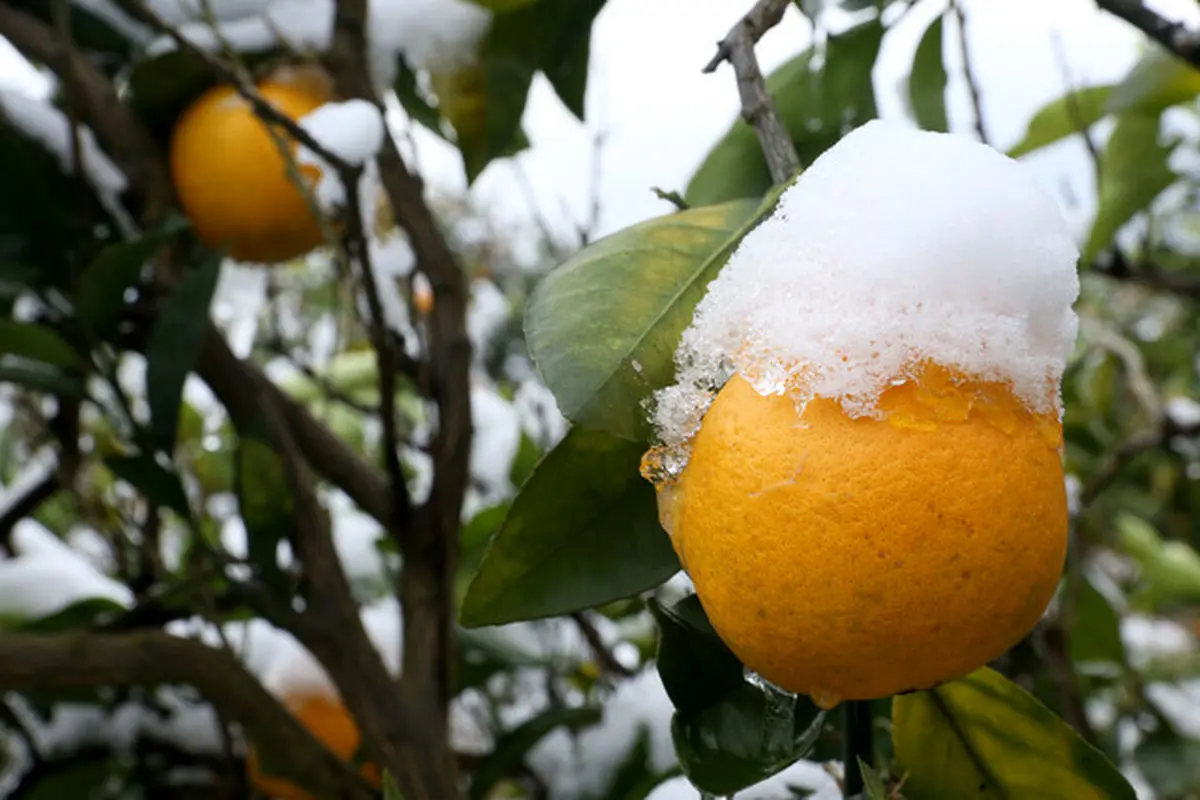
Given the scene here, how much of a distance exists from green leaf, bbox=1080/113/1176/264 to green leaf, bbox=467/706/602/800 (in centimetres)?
58

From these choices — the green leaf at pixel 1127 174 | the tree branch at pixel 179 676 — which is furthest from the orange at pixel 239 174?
the green leaf at pixel 1127 174

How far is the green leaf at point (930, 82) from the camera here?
661mm

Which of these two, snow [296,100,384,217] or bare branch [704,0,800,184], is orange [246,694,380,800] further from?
bare branch [704,0,800,184]

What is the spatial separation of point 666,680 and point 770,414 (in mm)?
129

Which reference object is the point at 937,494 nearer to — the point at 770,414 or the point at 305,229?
the point at 770,414

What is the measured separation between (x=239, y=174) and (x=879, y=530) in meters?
0.67

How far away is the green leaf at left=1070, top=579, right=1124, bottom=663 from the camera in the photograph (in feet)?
3.91

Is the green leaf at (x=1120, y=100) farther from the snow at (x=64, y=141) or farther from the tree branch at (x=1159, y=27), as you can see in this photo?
the snow at (x=64, y=141)

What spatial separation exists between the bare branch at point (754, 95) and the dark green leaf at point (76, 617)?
0.76 metres

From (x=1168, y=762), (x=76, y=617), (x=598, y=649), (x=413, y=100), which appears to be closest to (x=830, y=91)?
(x=413, y=100)

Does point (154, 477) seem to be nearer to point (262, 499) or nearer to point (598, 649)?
point (262, 499)

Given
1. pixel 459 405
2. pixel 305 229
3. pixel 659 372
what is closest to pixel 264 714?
pixel 459 405

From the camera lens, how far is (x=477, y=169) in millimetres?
770

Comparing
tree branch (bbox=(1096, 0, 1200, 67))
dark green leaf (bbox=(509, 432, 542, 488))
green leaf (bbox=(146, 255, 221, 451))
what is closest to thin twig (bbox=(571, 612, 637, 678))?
dark green leaf (bbox=(509, 432, 542, 488))
